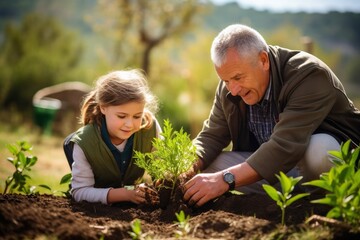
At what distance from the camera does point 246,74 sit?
3412 mm

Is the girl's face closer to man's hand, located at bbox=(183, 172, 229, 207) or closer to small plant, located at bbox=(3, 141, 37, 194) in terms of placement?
small plant, located at bbox=(3, 141, 37, 194)

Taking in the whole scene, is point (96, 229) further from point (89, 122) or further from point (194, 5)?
point (194, 5)

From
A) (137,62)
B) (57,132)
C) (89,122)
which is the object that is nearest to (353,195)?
(89,122)

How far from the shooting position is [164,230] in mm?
2764

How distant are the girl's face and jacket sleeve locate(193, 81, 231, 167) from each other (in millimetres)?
621

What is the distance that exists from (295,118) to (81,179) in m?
1.65

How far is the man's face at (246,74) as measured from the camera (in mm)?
3373

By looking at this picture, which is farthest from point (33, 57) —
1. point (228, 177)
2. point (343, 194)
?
point (343, 194)

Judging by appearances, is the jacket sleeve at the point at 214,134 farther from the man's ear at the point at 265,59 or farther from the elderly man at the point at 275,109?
the man's ear at the point at 265,59

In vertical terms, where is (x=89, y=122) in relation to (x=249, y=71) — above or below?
below

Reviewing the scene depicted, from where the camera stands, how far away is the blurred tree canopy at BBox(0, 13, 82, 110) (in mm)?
14031

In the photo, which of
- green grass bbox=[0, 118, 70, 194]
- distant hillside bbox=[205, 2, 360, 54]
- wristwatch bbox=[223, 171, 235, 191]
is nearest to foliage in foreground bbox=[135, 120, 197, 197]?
wristwatch bbox=[223, 171, 235, 191]

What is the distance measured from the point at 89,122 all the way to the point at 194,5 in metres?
11.0

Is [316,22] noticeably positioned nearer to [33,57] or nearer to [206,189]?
[33,57]
